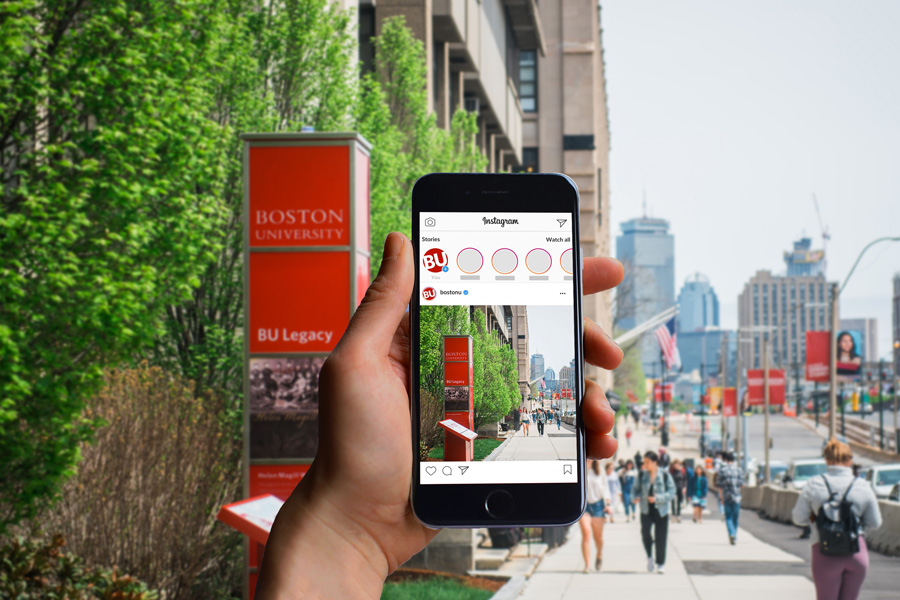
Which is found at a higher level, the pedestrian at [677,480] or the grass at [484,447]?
the grass at [484,447]

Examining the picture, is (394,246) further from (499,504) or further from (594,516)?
(594,516)

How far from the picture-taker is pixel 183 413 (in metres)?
12.6

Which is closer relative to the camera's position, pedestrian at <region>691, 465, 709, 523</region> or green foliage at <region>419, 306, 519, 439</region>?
green foliage at <region>419, 306, 519, 439</region>

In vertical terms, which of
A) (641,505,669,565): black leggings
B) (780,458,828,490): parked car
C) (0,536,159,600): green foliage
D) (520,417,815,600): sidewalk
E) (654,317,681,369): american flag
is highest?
(654,317,681,369): american flag

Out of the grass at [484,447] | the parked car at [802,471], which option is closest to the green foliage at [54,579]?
the grass at [484,447]

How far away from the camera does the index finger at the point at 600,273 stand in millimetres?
3645

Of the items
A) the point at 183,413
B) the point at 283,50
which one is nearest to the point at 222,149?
the point at 283,50

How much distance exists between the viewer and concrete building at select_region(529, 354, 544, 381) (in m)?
3.46

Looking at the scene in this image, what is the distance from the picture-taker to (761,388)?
57094 millimetres

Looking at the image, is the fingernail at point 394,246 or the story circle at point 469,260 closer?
the fingernail at point 394,246

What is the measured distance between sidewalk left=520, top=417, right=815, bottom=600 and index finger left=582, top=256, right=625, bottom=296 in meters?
11.0

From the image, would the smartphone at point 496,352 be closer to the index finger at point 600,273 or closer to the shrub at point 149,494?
the index finger at point 600,273

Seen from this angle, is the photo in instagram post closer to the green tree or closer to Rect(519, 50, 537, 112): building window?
the green tree

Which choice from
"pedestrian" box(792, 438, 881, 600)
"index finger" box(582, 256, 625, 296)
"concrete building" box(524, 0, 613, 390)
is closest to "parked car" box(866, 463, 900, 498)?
"concrete building" box(524, 0, 613, 390)
